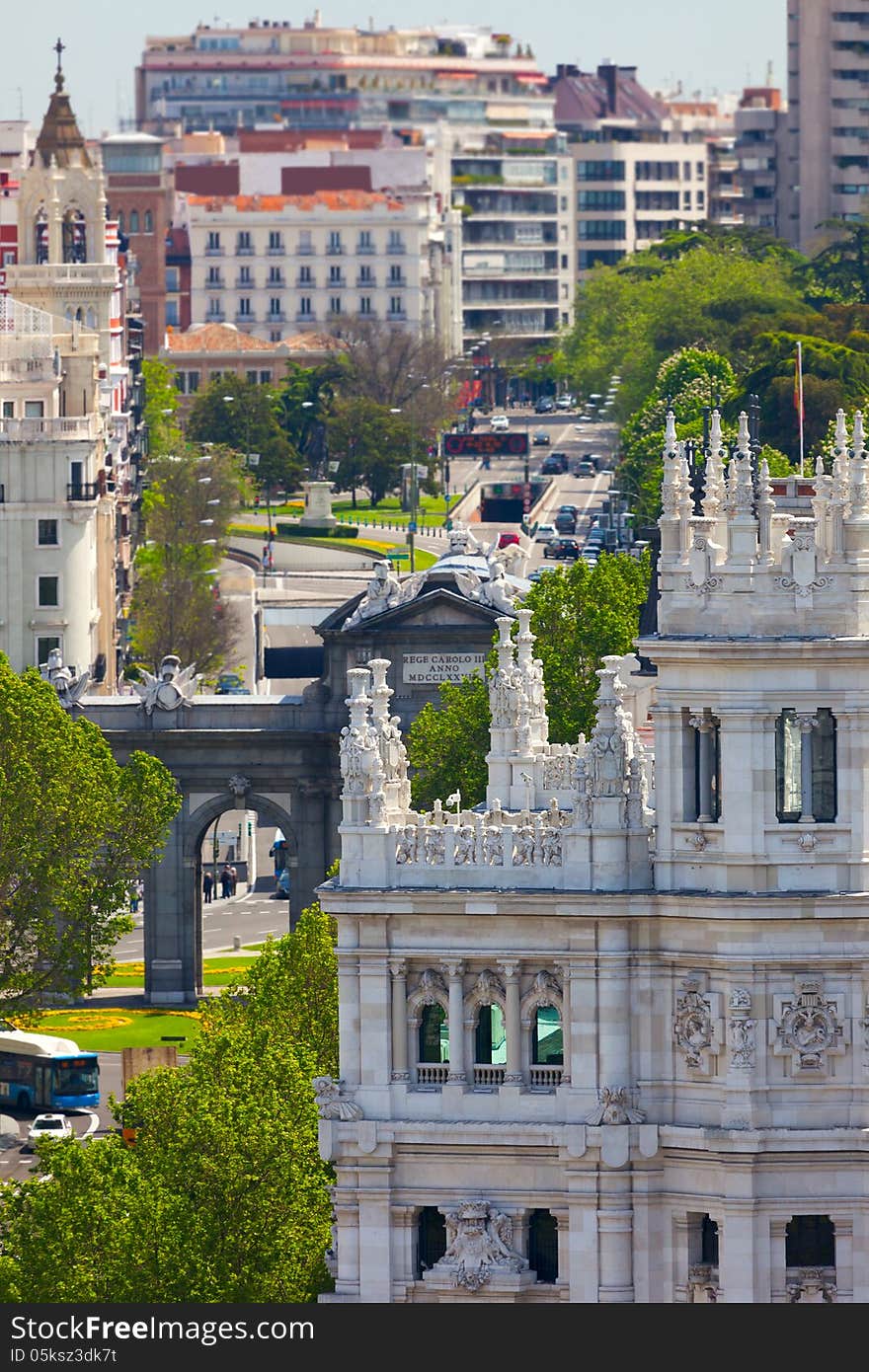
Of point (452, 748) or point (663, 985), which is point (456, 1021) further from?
point (452, 748)

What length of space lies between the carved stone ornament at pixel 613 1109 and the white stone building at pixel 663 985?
1.9 inches

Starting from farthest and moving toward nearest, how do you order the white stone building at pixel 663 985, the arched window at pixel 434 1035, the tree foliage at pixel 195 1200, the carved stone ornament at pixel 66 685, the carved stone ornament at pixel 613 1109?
the carved stone ornament at pixel 66 685
the tree foliage at pixel 195 1200
the arched window at pixel 434 1035
the carved stone ornament at pixel 613 1109
the white stone building at pixel 663 985

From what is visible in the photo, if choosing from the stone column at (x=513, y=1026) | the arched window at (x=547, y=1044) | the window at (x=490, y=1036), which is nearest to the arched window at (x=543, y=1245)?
the stone column at (x=513, y=1026)

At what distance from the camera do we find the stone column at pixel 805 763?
98750 millimetres

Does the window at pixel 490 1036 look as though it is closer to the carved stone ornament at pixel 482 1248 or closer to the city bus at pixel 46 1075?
the carved stone ornament at pixel 482 1248

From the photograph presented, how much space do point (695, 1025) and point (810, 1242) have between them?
4333 millimetres

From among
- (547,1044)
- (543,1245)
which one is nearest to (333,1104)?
(547,1044)

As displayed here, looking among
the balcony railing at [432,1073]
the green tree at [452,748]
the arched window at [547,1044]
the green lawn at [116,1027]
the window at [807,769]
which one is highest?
the green tree at [452,748]

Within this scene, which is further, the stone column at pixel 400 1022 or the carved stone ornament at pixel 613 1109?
the stone column at pixel 400 1022

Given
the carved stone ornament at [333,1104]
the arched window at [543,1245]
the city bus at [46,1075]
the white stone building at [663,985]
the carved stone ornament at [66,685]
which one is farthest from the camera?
the carved stone ornament at [66,685]

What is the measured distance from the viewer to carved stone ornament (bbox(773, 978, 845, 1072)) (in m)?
98.9

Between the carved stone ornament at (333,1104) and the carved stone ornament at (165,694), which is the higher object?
the carved stone ornament at (165,694)

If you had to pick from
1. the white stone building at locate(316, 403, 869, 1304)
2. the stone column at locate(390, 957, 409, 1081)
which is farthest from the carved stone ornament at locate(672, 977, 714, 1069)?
the stone column at locate(390, 957, 409, 1081)

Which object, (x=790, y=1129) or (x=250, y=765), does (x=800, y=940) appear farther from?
(x=250, y=765)
